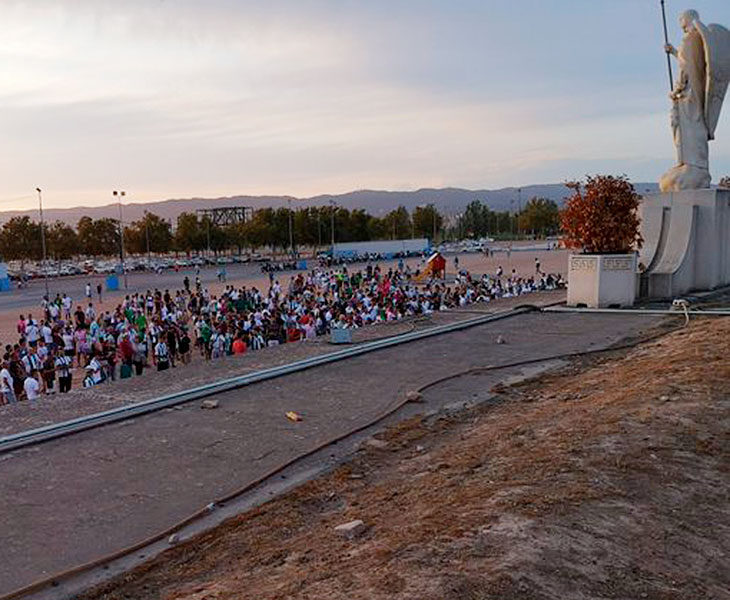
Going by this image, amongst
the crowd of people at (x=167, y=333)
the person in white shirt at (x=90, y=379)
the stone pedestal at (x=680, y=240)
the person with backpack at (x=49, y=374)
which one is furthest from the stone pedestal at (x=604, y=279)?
the person with backpack at (x=49, y=374)

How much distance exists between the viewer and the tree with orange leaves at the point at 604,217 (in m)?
17.8

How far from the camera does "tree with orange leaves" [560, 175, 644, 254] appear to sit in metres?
17.8

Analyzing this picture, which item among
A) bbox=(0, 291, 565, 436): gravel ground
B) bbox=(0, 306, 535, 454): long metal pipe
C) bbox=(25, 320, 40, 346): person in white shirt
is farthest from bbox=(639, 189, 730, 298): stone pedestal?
bbox=(25, 320, 40, 346): person in white shirt

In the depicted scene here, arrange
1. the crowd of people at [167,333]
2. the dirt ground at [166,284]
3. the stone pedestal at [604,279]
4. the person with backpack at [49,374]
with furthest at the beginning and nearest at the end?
the dirt ground at [166,284] < the stone pedestal at [604,279] < the person with backpack at [49,374] < the crowd of people at [167,333]

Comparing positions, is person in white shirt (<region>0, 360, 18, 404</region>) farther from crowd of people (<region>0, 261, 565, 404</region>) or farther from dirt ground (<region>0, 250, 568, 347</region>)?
dirt ground (<region>0, 250, 568, 347</region>)

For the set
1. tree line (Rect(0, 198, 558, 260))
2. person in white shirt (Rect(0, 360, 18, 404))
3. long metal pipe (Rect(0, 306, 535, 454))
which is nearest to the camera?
long metal pipe (Rect(0, 306, 535, 454))

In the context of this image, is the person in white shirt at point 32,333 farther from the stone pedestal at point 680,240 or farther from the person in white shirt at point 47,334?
the stone pedestal at point 680,240

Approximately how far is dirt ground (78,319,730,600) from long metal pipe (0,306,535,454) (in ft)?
9.81

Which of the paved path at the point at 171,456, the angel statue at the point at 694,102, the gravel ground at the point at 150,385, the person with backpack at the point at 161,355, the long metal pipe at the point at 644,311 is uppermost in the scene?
the angel statue at the point at 694,102

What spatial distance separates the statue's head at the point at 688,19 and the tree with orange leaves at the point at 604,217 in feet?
18.6

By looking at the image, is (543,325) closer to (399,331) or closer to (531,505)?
(399,331)

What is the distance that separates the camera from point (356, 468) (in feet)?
23.6

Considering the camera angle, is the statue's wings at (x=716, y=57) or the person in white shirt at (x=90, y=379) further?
the statue's wings at (x=716, y=57)

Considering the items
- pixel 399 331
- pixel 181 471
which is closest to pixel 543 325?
pixel 399 331
